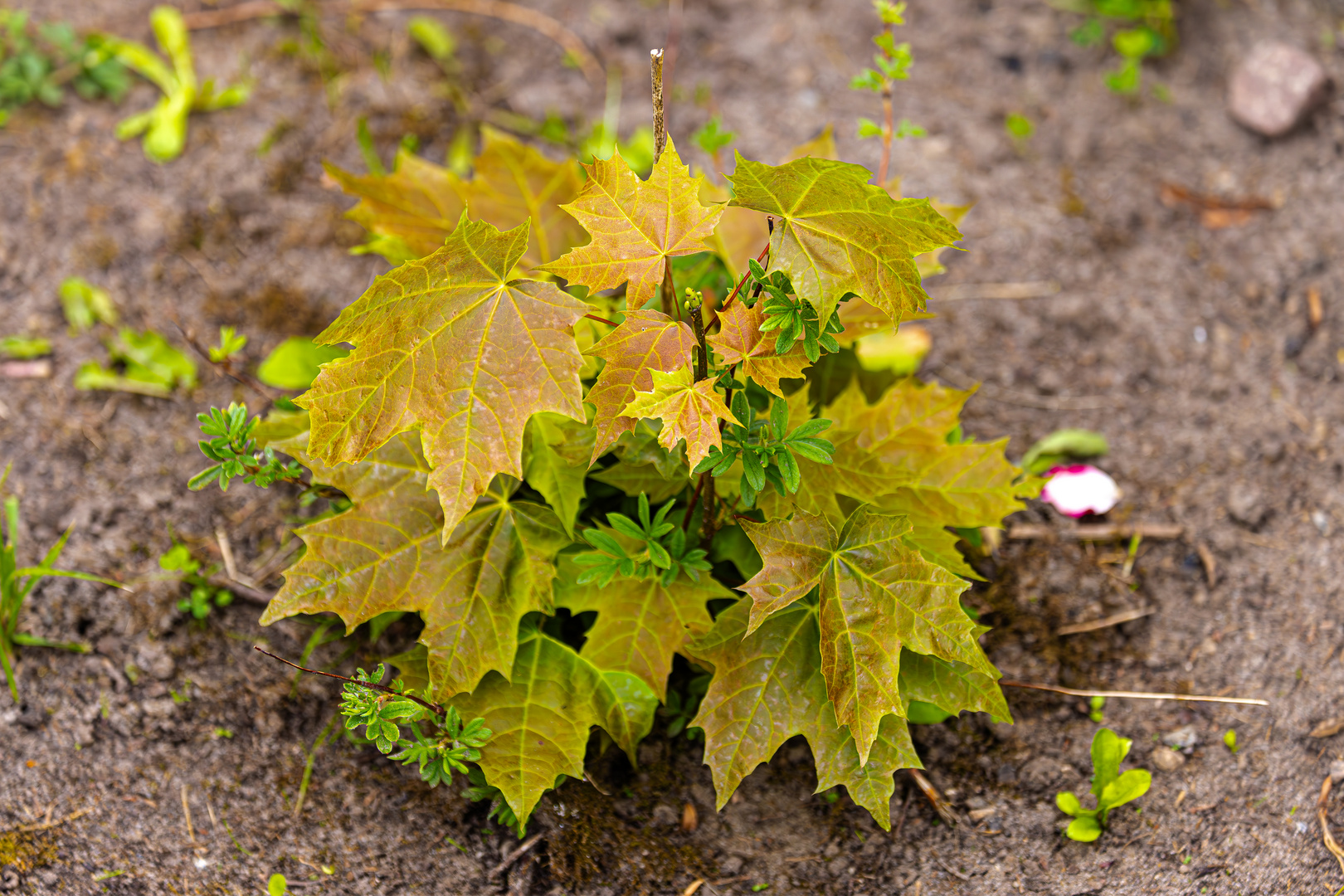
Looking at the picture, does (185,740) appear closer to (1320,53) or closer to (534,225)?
(534,225)

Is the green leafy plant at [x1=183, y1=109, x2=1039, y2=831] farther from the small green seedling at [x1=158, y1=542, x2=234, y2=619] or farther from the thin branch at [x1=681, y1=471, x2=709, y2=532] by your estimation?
the small green seedling at [x1=158, y1=542, x2=234, y2=619]

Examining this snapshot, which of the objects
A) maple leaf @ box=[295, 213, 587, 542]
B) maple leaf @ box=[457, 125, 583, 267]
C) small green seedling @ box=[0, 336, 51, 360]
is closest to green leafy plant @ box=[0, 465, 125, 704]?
small green seedling @ box=[0, 336, 51, 360]

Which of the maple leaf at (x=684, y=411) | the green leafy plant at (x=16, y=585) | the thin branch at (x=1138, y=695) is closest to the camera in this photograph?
the maple leaf at (x=684, y=411)

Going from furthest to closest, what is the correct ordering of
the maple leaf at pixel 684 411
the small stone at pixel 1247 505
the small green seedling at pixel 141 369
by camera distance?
the small green seedling at pixel 141 369 < the small stone at pixel 1247 505 < the maple leaf at pixel 684 411

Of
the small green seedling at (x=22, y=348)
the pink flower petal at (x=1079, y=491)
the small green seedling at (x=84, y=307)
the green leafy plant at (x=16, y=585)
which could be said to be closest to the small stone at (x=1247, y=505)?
the pink flower petal at (x=1079, y=491)

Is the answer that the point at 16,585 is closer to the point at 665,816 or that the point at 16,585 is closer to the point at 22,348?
the point at 22,348

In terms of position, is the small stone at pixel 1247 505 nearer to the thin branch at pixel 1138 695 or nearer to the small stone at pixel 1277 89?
the thin branch at pixel 1138 695
